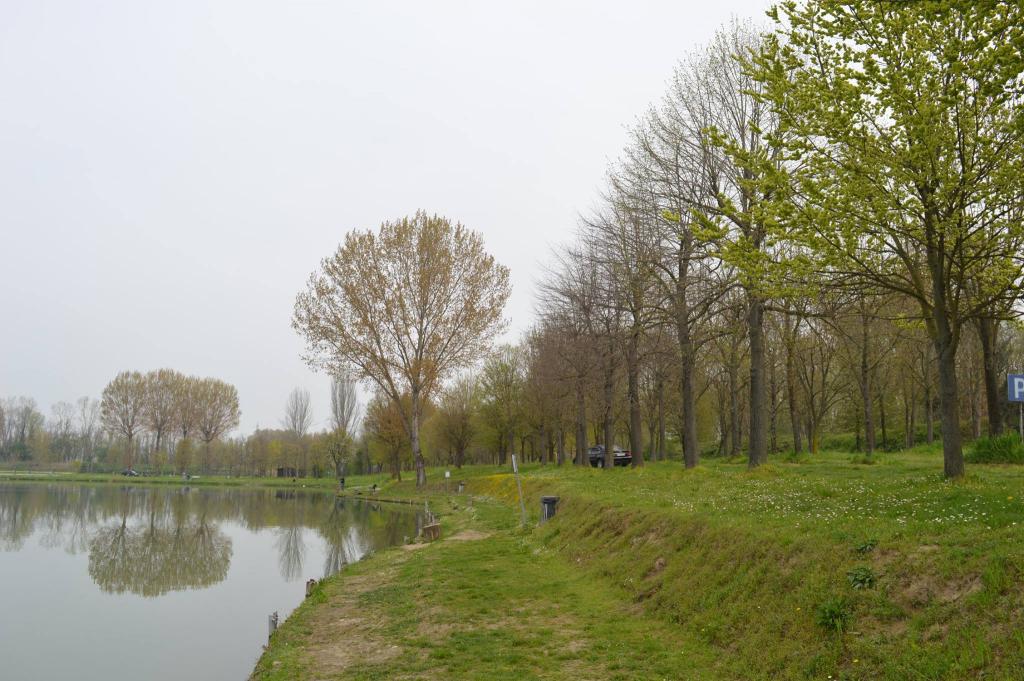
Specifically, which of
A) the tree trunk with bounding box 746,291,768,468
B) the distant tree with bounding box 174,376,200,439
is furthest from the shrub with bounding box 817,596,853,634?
the distant tree with bounding box 174,376,200,439

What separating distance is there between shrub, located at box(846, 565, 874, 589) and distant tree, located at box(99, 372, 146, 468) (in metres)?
101

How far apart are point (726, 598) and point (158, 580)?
61.9 ft

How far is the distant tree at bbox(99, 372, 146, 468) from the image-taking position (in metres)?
91.7

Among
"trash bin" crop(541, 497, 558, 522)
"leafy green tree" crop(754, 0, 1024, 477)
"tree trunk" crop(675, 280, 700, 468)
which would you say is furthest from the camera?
"tree trunk" crop(675, 280, 700, 468)

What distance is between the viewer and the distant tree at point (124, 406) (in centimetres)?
9169

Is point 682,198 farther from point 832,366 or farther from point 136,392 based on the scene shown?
point 136,392

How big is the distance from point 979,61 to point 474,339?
33390 millimetres

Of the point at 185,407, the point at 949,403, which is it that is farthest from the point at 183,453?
the point at 949,403

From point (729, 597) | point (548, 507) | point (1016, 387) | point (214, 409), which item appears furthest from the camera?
point (214, 409)

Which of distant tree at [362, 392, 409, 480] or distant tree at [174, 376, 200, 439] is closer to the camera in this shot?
distant tree at [362, 392, 409, 480]

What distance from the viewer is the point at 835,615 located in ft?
23.4

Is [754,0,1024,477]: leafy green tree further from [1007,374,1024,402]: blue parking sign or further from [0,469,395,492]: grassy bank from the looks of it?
[0,469,395,492]: grassy bank

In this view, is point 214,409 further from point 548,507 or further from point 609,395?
point 548,507

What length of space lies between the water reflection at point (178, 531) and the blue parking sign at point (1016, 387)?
1930 cm
